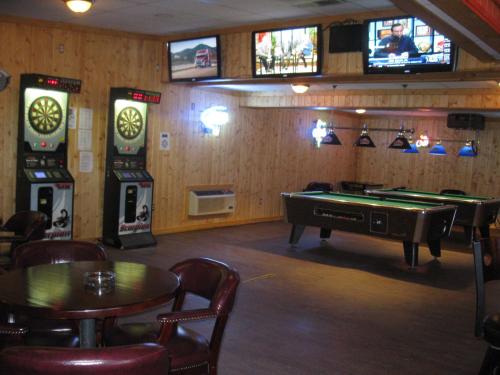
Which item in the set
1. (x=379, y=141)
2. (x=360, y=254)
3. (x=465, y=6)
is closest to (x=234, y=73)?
(x=360, y=254)

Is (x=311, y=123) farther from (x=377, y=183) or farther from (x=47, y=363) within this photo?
(x=47, y=363)

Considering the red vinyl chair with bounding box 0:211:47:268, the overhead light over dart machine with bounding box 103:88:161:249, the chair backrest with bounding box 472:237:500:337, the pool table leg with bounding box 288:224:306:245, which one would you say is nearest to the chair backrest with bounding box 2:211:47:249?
the red vinyl chair with bounding box 0:211:47:268

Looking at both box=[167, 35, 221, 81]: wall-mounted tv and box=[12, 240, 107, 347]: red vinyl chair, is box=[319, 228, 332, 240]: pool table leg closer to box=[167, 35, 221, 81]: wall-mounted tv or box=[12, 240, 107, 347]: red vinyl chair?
box=[167, 35, 221, 81]: wall-mounted tv

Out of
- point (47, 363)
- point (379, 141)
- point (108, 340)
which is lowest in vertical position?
point (108, 340)

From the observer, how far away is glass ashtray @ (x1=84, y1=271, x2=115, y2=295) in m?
2.80

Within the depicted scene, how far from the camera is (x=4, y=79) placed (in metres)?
7.03

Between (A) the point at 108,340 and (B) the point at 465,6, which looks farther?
(B) the point at 465,6

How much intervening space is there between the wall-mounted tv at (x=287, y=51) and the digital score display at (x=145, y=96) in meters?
1.83

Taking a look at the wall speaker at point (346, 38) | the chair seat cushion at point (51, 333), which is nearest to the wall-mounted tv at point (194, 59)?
the wall speaker at point (346, 38)

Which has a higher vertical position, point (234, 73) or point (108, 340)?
point (234, 73)

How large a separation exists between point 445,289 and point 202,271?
13.9ft

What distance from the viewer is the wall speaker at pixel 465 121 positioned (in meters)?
12.0

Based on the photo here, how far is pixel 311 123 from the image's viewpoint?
13.1 meters

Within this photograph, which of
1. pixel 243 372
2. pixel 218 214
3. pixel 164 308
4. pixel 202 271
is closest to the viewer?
pixel 202 271
